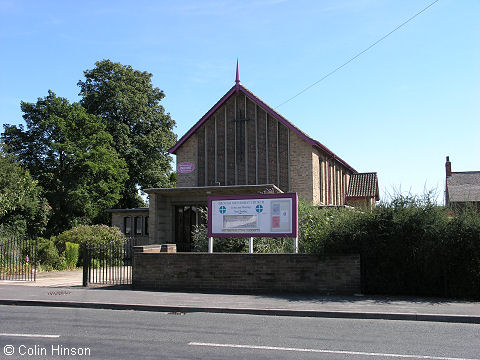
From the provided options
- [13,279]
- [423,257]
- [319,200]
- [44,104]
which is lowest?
[13,279]

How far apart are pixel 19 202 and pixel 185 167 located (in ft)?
38.8

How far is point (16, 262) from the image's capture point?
776 inches

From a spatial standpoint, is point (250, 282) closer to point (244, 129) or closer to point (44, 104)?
point (244, 129)

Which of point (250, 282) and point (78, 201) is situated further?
point (78, 201)

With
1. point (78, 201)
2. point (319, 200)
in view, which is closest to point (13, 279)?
point (319, 200)

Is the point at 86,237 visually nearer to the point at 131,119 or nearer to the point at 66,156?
the point at 66,156

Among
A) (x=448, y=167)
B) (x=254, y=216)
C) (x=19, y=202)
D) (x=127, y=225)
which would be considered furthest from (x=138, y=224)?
(x=448, y=167)

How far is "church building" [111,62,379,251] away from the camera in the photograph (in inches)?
983

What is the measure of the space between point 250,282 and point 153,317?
4.11 meters

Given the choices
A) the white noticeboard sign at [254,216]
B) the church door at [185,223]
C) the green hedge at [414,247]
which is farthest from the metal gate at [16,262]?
the green hedge at [414,247]

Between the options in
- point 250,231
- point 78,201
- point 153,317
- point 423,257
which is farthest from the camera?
point 78,201

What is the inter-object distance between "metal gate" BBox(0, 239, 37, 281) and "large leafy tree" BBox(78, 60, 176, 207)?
19744 mm

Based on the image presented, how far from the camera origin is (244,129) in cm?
2722

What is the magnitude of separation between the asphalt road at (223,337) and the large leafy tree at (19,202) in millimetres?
22257
